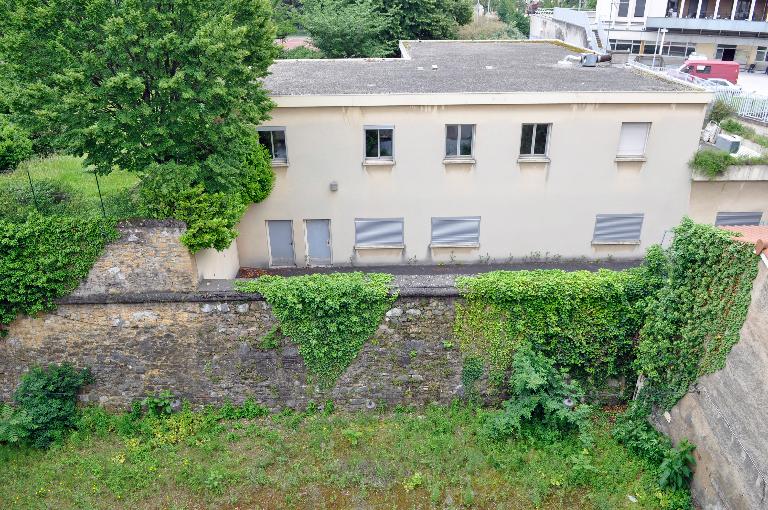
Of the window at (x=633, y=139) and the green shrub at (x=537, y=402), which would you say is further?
the window at (x=633, y=139)

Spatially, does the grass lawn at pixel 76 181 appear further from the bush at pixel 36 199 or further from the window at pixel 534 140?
the window at pixel 534 140

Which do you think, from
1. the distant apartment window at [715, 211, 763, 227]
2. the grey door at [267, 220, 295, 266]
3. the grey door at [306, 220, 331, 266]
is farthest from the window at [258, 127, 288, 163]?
the distant apartment window at [715, 211, 763, 227]

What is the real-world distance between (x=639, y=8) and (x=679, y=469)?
4003 centimetres

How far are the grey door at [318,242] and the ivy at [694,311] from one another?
10005mm

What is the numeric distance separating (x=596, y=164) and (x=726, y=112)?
768 cm

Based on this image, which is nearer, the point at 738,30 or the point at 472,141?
the point at 472,141

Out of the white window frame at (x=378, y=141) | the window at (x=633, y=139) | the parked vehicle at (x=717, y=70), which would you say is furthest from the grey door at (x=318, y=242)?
the parked vehicle at (x=717, y=70)

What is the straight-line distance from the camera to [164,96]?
10539 mm

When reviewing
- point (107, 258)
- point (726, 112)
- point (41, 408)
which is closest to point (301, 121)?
point (107, 258)

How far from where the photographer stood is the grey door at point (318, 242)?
17.9 meters

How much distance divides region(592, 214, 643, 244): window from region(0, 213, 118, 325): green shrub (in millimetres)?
14348

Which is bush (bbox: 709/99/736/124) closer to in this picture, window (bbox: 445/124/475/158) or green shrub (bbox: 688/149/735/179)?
green shrub (bbox: 688/149/735/179)

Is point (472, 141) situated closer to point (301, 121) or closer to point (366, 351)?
point (301, 121)

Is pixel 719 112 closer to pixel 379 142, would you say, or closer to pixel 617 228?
pixel 617 228
